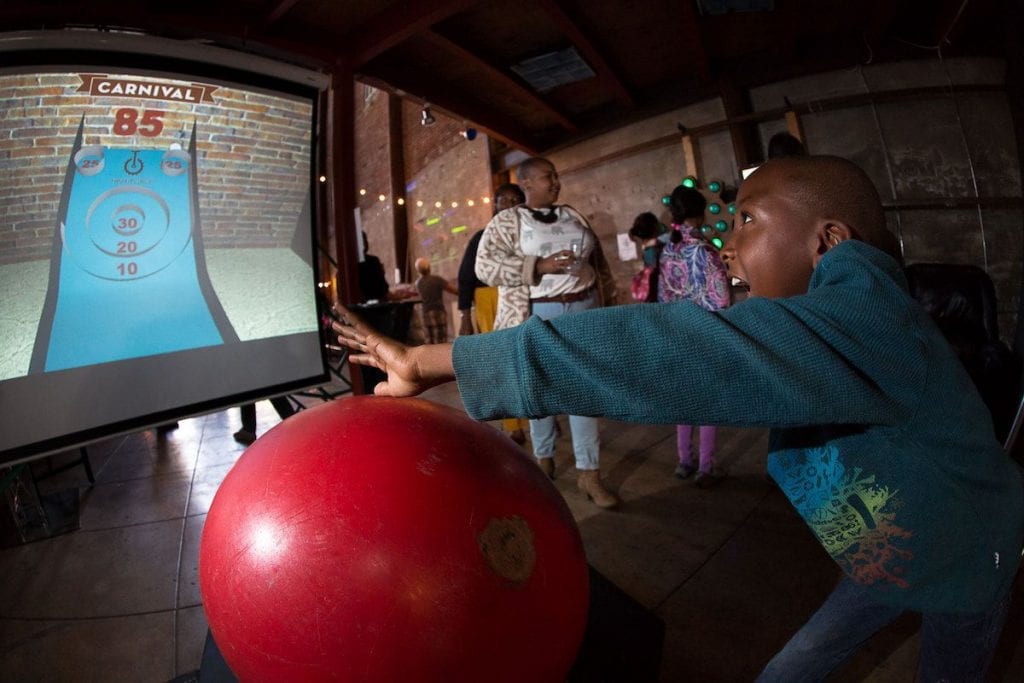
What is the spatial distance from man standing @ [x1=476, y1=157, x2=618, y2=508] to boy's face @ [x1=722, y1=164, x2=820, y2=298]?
1512 millimetres

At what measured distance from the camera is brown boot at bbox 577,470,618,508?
2.44m

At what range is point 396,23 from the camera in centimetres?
423

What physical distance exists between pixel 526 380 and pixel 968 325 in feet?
12.2

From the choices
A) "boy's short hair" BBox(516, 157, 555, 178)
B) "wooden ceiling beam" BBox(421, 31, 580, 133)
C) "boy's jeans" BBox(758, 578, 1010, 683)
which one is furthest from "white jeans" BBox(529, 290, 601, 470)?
"wooden ceiling beam" BBox(421, 31, 580, 133)

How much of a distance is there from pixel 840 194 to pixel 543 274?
5.43 feet

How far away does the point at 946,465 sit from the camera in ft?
2.40

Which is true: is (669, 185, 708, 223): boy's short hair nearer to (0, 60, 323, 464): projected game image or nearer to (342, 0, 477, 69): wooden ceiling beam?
(0, 60, 323, 464): projected game image

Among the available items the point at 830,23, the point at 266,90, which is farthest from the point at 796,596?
the point at 830,23

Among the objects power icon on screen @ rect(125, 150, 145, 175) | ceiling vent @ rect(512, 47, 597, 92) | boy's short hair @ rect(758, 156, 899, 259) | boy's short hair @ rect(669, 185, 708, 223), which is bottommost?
boy's short hair @ rect(758, 156, 899, 259)

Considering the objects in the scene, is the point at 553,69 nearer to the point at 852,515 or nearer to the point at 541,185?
the point at 541,185

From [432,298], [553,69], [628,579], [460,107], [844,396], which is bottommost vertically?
[628,579]

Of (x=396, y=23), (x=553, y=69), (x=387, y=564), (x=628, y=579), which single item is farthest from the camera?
(x=553, y=69)

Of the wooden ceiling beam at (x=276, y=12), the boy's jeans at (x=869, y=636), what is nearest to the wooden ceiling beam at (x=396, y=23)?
the wooden ceiling beam at (x=276, y=12)

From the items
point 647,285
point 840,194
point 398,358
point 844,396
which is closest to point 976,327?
point 647,285
